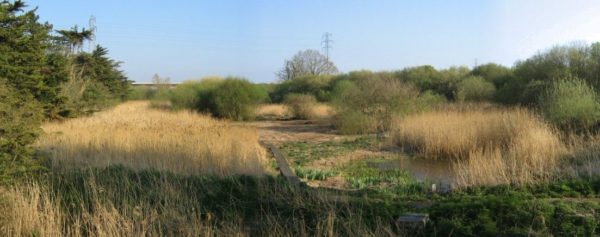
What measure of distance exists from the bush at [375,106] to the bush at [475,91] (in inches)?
348

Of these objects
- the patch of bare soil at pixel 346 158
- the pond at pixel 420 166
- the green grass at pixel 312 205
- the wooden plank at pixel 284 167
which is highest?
the green grass at pixel 312 205

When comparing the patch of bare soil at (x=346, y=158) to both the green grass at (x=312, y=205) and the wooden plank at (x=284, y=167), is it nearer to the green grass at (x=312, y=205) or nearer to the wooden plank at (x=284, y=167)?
the wooden plank at (x=284, y=167)

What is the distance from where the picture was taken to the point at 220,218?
6617 millimetres

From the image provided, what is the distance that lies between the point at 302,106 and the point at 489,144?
21.4 m

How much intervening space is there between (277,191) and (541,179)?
4509 millimetres

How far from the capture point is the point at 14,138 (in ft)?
26.1

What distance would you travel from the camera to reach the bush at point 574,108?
15820 millimetres

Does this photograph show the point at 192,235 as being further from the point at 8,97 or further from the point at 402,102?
the point at 402,102

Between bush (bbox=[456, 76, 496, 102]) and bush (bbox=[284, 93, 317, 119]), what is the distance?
8.85 m

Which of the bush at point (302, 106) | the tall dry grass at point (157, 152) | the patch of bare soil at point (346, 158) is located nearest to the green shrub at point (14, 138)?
the tall dry grass at point (157, 152)

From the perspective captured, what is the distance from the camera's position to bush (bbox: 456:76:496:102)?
31.3m

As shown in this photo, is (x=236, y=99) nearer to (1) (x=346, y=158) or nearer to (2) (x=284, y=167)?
(1) (x=346, y=158)

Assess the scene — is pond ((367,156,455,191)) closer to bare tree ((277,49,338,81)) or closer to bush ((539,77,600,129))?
bush ((539,77,600,129))

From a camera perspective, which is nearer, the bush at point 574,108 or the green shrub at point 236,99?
the bush at point 574,108
